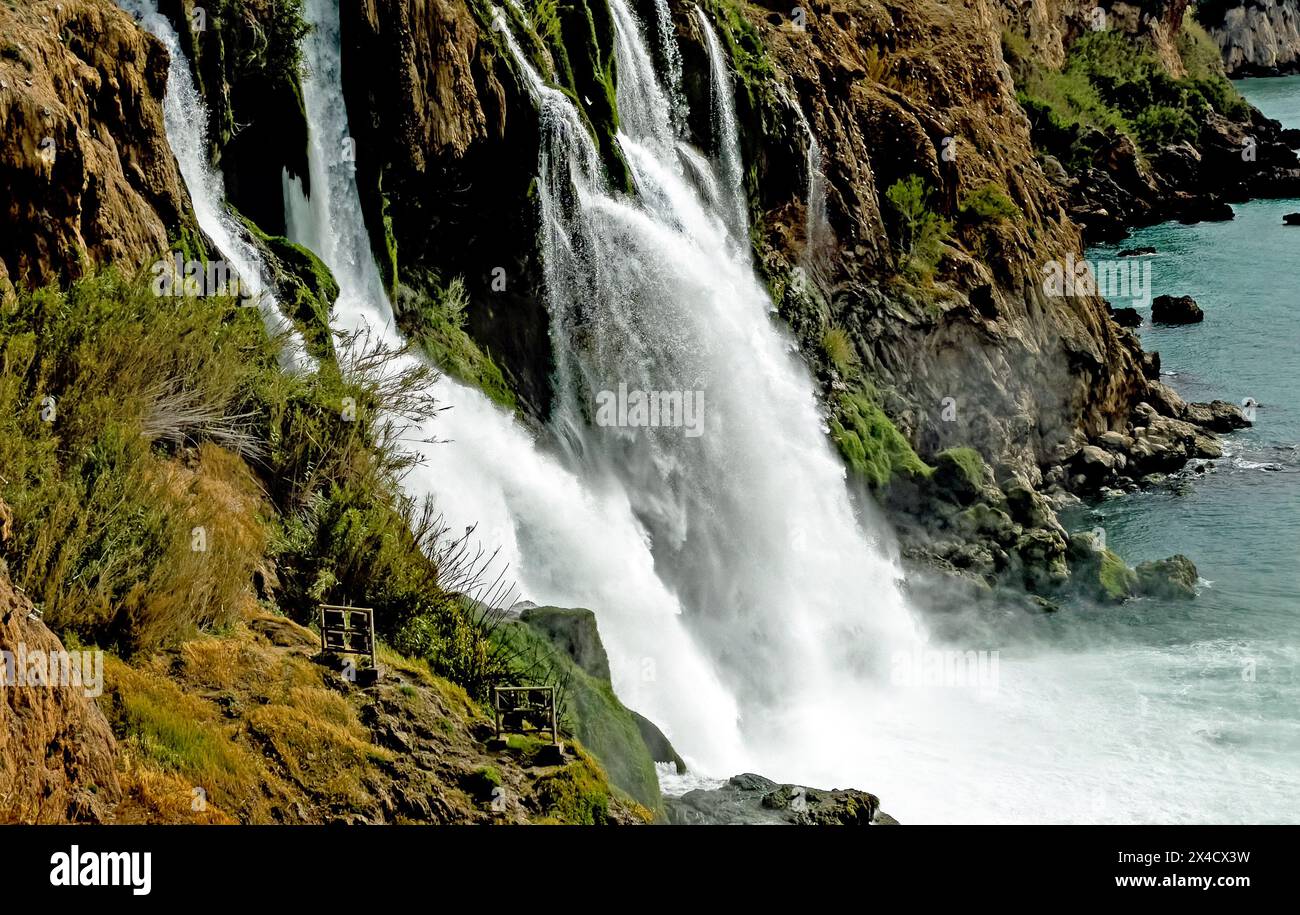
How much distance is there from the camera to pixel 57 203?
35.0 ft

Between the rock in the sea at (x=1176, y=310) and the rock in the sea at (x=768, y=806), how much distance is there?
3263 centimetres

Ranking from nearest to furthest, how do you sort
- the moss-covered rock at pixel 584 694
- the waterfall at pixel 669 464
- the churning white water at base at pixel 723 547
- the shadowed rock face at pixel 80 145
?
the shadowed rock face at pixel 80 145
the moss-covered rock at pixel 584 694
the churning white water at base at pixel 723 547
the waterfall at pixel 669 464

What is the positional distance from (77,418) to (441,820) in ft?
12.3

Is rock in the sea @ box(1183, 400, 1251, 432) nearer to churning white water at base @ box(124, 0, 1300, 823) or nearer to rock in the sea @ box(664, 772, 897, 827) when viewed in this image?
churning white water at base @ box(124, 0, 1300, 823)

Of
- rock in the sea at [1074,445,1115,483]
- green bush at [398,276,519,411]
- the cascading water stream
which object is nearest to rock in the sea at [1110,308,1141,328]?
rock in the sea at [1074,445,1115,483]

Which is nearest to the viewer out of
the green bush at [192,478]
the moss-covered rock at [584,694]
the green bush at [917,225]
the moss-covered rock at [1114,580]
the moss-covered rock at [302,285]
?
the green bush at [192,478]

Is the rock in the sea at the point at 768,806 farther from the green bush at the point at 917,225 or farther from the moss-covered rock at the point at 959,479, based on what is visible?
the green bush at the point at 917,225

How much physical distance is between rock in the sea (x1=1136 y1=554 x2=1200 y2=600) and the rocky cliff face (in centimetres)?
9034

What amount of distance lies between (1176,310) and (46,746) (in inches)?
1610

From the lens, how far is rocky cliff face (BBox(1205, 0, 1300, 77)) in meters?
102

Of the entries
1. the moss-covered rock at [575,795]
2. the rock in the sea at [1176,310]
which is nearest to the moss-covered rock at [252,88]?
the moss-covered rock at [575,795]

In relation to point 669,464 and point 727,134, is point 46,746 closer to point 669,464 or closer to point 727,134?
point 669,464

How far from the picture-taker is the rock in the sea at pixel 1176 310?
41562 millimetres
